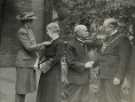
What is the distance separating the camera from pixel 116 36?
24.5ft

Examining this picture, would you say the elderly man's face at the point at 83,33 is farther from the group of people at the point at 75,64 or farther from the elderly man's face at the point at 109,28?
the elderly man's face at the point at 109,28

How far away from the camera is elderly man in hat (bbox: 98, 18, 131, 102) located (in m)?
7.38

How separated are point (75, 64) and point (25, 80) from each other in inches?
28.7

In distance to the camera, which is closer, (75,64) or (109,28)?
(75,64)

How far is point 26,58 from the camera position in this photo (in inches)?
282

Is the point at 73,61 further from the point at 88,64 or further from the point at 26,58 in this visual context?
the point at 26,58

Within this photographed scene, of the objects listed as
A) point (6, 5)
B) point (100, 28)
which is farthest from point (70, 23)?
point (6, 5)

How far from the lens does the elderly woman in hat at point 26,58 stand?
7121mm

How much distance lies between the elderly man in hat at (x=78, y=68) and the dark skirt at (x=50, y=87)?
0.17 metres

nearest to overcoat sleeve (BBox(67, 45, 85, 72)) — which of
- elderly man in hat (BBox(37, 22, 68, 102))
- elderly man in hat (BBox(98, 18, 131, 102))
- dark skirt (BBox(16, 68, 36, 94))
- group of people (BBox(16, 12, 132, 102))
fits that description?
group of people (BBox(16, 12, 132, 102))

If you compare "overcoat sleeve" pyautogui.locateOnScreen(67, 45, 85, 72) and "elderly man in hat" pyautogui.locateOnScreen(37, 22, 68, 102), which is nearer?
"overcoat sleeve" pyautogui.locateOnScreen(67, 45, 85, 72)

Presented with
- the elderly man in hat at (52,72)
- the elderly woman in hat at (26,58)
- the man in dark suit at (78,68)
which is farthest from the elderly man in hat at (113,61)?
the elderly woman in hat at (26,58)

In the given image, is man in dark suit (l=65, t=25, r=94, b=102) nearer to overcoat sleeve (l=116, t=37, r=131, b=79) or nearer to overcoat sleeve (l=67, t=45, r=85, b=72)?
overcoat sleeve (l=67, t=45, r=85, b=72)

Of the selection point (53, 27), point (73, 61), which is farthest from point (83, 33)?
point (53, 27)
